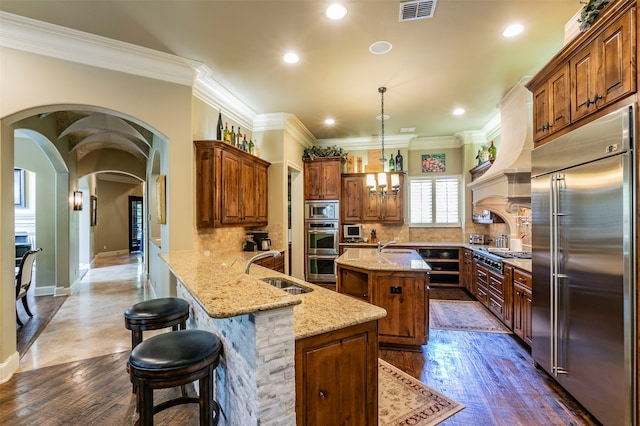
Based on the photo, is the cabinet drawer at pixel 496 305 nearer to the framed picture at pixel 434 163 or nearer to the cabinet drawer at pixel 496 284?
the cabinet drawer at pixel 496 284

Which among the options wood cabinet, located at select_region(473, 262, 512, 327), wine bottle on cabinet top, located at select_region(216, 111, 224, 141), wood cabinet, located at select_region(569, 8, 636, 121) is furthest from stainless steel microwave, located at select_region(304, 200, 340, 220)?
wood cabinet, located at select_region(569, 8, 636, 121)

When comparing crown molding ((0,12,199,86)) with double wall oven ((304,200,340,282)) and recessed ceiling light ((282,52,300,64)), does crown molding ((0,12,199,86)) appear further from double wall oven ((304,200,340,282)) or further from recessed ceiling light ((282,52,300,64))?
double wall oven ((304,200,340,282))

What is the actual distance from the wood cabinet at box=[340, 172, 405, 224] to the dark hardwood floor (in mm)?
3477

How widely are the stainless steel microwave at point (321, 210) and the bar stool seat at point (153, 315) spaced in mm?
4209

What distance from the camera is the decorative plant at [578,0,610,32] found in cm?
197

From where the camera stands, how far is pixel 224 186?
3812 mm

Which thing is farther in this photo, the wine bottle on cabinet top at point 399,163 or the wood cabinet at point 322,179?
the wine bottle on cabinet top at point 399,163

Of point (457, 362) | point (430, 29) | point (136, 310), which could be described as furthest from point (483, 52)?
point (136, 310)

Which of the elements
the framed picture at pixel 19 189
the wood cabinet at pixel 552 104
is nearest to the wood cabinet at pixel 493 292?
the wood cabinet at pixel 552 104

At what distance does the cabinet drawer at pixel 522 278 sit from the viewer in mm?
3119

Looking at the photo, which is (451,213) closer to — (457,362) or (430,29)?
(457,362)

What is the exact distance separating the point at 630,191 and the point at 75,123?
21.8ft

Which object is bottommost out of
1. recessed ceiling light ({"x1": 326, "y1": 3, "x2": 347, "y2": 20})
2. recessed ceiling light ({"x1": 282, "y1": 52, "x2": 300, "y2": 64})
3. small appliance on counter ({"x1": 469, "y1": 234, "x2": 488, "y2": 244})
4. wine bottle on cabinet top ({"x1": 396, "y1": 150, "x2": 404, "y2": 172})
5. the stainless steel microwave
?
small appliance on counter ({"x1": 469, "y1": 234, "x2": 488, "y2": 244})

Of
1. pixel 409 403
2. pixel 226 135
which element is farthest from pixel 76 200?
pixel 409 403
